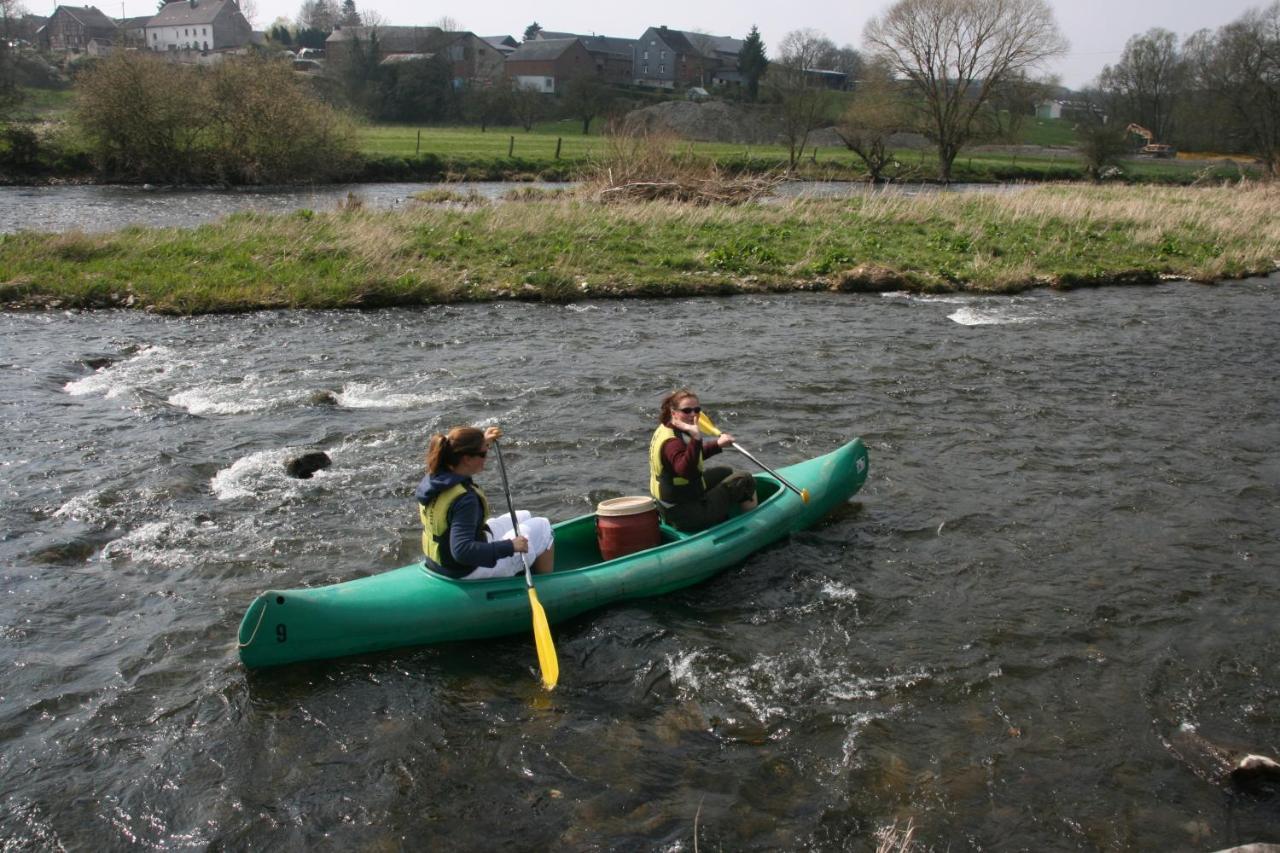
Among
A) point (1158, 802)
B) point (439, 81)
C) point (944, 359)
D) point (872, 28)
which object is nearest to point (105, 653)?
point (1158, 802)

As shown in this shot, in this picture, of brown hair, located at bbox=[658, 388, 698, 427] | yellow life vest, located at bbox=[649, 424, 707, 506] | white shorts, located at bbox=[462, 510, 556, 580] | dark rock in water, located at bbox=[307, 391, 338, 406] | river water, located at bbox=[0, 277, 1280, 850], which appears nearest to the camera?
river water, located at bbox=[0, 277, 1280, 850]

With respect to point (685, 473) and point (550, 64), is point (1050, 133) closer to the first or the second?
point (550, 64)

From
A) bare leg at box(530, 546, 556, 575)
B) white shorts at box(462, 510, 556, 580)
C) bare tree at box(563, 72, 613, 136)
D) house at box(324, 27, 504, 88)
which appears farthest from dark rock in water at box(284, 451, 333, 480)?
house at box(324, 27, 504, 88)

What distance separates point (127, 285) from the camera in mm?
14148

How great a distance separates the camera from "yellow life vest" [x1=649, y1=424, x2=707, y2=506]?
6.89 meters

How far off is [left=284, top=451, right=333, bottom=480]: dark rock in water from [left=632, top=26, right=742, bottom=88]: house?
7929 cm

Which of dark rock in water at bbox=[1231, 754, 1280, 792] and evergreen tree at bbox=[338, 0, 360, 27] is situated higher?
evergreen tree at bbox=[338, 0, 360, 27]

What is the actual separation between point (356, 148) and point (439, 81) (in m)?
24.8

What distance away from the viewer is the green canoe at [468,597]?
5484mm

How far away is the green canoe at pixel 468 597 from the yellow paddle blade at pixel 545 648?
35cm

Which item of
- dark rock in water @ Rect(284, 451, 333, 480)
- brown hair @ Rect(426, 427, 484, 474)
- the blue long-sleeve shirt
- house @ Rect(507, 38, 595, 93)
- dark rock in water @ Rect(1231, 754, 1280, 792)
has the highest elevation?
house @ Rect(507, 38, 595, 93)

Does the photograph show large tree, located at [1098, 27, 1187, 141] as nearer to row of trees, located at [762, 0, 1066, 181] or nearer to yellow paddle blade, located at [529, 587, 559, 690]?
row of trees, located at [762, 0, 1066, 181]

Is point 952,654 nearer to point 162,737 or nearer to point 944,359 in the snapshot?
point 162,737

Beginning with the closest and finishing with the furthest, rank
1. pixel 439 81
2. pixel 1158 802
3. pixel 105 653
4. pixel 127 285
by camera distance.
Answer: pixel 1158 802, pixel 105 653, pixel 127 285, pixel 439 81
